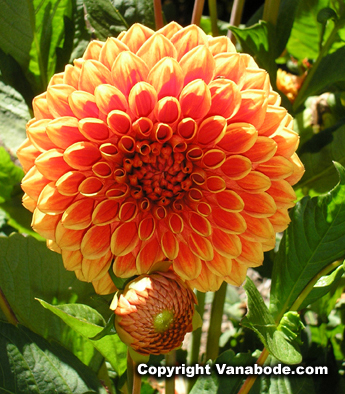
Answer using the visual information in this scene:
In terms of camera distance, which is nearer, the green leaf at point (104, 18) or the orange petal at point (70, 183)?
the orange petal at point (70, 183)

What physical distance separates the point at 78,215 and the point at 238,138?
7.6 inches

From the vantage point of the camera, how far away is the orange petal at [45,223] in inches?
19.5

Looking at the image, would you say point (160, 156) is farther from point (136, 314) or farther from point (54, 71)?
point (54, 71)

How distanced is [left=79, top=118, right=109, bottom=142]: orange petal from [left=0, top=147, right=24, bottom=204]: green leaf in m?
0.34

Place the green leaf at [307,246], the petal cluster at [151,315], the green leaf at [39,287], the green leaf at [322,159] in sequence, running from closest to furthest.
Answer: the petal cluster at [151,315]
the green leaf at [307,246]
the green leaf at [39,287]
the green leaf at [322,159]

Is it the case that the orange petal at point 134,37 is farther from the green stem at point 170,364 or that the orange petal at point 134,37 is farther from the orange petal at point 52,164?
the green stem at point 170,364

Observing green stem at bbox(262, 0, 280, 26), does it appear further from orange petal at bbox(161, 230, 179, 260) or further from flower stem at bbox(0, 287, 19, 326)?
flower stem at bbox(0, 287, 19, 326)

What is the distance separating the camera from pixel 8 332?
1.89 feet

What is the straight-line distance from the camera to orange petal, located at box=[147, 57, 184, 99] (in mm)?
455

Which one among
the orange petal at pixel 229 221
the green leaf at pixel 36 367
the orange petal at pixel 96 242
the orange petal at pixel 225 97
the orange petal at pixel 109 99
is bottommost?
the green leaf at pixel 36 367

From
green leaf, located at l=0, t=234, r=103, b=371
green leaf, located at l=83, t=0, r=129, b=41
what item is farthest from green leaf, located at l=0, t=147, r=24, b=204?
green leaf, located at l=83, t=0, r=129, b=41

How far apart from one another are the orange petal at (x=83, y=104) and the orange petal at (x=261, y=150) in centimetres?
18

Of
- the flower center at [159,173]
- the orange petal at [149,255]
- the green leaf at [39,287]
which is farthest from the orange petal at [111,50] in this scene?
the green leaf at [39,287]

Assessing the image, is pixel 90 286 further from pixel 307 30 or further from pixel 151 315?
pixel 307 30
